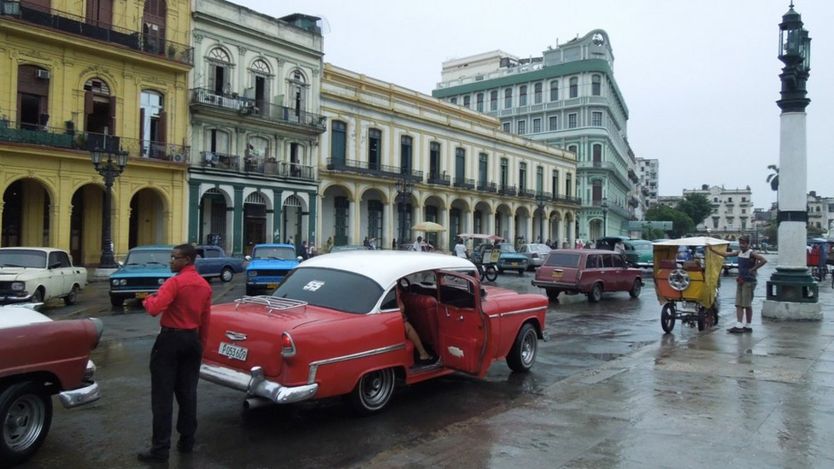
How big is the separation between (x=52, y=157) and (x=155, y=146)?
4898mm

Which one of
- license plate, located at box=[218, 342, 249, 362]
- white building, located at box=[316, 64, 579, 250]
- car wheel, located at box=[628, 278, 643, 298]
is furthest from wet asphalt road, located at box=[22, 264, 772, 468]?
white building, located at box=[316, 64, 579, 250]

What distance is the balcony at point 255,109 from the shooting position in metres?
32.9

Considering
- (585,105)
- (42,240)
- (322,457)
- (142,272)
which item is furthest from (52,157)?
(585,105)

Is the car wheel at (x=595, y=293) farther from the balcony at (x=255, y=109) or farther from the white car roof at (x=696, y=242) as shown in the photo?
the balcony at (x=255, y=109)

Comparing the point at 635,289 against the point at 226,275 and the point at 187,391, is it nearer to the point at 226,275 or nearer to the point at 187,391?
the point at 226,275

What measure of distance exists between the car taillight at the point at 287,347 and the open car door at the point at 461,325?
2.14m

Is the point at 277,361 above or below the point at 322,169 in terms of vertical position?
below

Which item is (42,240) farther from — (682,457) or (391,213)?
(682,457)

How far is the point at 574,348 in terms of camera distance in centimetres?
1093

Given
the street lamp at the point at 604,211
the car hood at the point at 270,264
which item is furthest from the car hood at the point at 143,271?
the street lamp at the point at 604,211

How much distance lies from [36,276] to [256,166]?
2190 cm

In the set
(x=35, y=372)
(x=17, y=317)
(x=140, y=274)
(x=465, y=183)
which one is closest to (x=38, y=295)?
(x=140, y=274)

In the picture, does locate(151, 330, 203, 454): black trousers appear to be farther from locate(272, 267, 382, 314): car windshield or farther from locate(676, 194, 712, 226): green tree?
locate(676, 194, 712, 226): green tree

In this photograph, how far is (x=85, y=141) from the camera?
28578 millimetres
